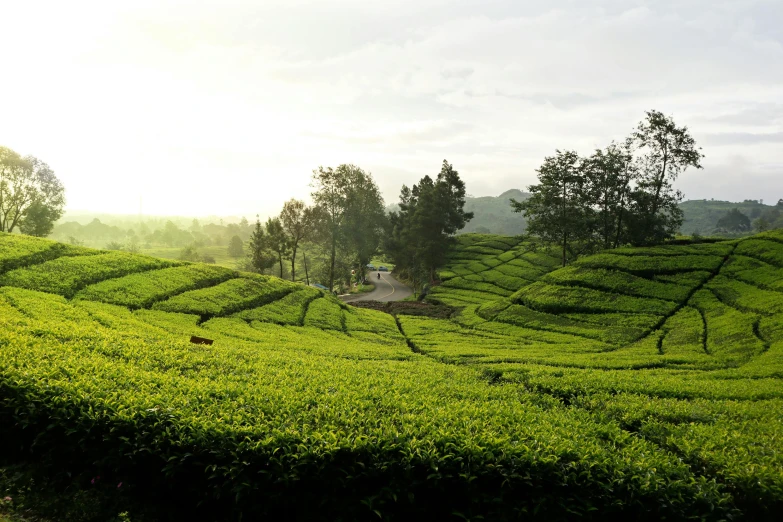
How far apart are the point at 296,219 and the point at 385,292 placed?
684 inches

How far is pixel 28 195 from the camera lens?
56938 millimetres

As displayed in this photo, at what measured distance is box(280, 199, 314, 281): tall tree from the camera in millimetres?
51000

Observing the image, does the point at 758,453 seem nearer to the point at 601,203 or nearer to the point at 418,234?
the point at 601,203

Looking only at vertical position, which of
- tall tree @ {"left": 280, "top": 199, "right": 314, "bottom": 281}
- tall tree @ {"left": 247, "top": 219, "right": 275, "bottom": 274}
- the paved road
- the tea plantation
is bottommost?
the paved road

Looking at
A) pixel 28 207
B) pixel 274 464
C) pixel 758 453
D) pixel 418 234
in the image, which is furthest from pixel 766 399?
pixel 28 207

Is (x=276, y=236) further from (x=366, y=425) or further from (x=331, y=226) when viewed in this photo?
(x=366, y=425)

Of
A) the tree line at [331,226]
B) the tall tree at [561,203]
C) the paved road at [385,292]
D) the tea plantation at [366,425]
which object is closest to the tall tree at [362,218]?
the tree line at [331,226]

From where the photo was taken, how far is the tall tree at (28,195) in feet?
179

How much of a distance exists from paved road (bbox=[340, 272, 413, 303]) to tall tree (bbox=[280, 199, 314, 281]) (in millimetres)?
9641

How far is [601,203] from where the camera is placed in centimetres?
4469

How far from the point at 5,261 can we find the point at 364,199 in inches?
1731

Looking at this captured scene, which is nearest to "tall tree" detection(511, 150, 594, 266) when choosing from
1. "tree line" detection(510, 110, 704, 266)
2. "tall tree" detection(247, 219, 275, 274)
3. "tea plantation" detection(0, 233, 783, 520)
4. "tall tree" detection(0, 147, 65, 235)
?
"tree line" detection(510, 110, 704, 266)

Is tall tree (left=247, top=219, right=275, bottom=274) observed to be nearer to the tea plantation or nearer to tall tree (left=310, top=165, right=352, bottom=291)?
tall tree (left=310, top=165, right=352, bottom=291)

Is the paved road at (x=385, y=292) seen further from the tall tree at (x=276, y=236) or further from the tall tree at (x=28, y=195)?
the tall tree at (x=28, y=195)
